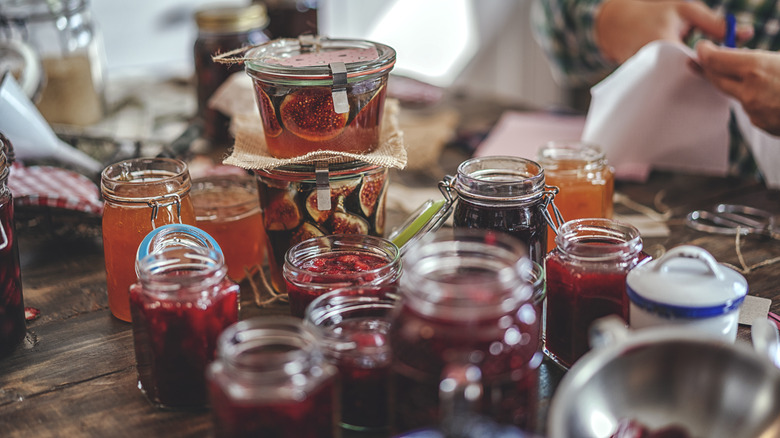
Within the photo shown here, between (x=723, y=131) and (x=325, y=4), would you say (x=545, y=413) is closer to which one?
(x=723, y=131)

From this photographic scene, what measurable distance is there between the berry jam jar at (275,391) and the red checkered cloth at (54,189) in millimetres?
620

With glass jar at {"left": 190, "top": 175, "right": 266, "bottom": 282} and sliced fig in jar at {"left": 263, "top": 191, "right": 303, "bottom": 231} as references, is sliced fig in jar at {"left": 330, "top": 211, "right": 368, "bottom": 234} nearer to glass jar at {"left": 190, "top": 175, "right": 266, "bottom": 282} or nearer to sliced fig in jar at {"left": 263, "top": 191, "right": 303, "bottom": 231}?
sliced fig in jar at {"left": 263, "top": 191, "right": 303, "bottom": 231}

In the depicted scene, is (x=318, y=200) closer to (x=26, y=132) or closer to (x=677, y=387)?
(x=677, y=387)

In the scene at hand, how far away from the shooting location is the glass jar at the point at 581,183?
1078 mm

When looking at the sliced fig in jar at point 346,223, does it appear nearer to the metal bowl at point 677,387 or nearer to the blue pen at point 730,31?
the metal bowl at point 677,387

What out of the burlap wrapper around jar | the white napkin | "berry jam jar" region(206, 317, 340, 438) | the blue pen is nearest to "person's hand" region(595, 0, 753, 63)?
the blue pen

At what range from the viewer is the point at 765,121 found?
4.17ft

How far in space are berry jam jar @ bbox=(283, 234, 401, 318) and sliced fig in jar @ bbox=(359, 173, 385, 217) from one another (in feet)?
0.28

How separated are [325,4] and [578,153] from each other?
2.04 metres

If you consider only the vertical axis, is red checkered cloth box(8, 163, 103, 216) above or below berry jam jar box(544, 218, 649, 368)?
below

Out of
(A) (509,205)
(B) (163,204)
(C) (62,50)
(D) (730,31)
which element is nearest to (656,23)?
(D) (730,31)

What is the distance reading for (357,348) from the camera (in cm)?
70

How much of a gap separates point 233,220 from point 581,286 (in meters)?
0.49

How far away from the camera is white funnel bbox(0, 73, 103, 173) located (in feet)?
4.17
